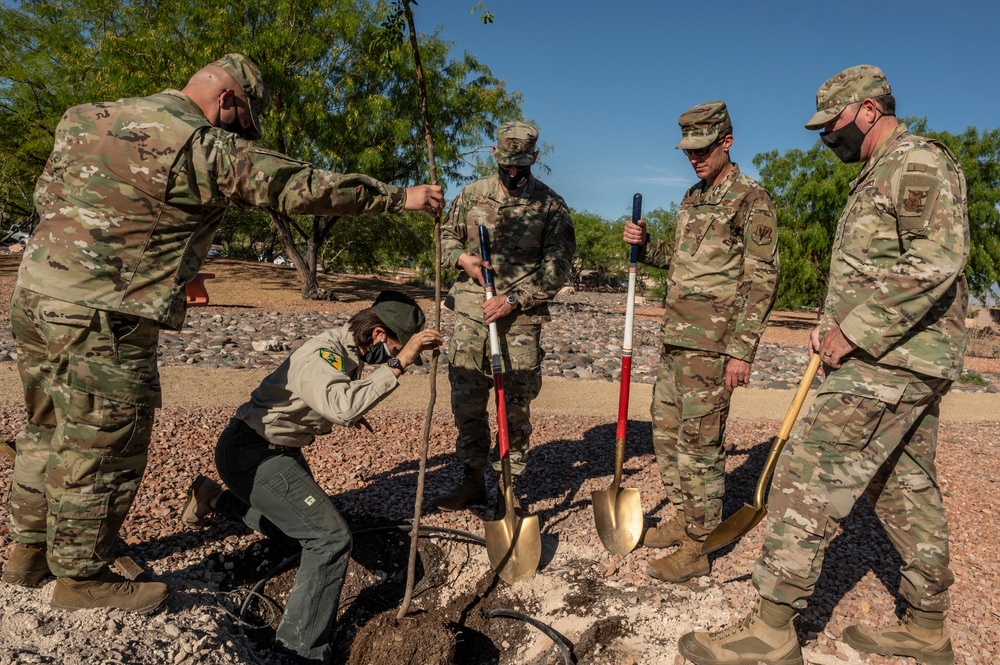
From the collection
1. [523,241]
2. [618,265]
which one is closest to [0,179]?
[523,241]

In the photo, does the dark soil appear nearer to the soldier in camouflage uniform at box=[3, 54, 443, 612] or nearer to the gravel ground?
the gravel ground

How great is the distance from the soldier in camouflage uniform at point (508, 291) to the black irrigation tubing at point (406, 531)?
1.47 ft

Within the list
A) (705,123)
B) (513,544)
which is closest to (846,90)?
(705,123)

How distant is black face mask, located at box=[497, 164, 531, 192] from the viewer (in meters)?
4.39

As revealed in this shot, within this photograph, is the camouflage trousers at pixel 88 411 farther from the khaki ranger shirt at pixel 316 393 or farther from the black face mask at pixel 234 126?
the black face mask at pixel 234 126

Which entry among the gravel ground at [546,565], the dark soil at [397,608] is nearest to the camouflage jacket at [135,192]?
the gravel ground at [546,565]

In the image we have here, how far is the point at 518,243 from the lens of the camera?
449cm

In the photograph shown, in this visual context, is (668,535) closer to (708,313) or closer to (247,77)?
(708,313)

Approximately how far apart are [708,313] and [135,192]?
275cm

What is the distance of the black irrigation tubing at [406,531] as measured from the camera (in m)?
3.09

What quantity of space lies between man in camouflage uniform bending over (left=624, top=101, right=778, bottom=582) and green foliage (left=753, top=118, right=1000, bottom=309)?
19416 millimetres

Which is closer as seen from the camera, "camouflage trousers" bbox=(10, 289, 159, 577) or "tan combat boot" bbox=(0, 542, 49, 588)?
"camouflage trousers" bbox=(10, 289, 159, 577)

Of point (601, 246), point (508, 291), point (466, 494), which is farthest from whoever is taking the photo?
point (601, 246)

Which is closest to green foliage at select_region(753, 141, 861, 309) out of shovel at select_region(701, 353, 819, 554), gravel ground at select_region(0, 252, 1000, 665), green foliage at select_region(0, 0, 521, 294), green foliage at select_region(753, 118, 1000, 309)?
green foliage at select_region(753, 118, 1000, 309)
